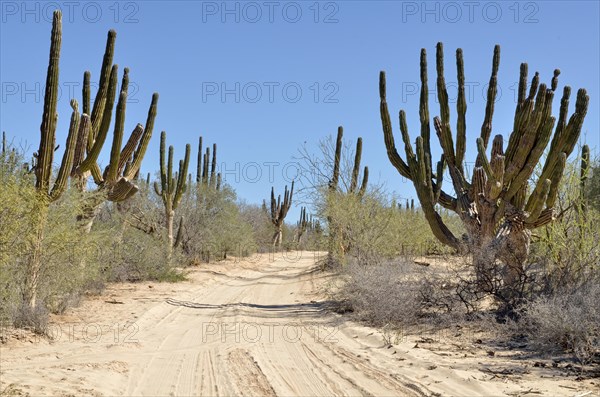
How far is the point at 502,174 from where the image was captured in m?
11.7

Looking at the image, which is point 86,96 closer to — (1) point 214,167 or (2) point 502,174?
(2) point 502,174

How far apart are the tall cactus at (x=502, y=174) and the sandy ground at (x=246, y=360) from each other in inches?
122

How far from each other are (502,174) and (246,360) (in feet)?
22.3

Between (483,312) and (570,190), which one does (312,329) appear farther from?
(570,190)

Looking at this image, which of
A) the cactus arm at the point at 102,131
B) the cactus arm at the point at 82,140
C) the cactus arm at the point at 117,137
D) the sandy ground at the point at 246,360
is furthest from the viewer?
the cactus arm at the point at 117,137

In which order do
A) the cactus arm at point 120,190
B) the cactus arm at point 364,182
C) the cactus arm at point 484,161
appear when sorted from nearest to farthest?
the cactus arm at point 484,161, the cactus arm at point 120,190, the cactus arm at point 364,182

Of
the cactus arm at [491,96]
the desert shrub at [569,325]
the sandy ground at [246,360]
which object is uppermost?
the cactus arm at [491,96]

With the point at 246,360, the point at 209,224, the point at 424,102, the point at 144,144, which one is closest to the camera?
the point at 246,360

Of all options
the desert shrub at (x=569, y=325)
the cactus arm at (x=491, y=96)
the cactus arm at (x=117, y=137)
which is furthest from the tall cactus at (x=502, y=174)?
the cactus arm at (x=117, y=137)

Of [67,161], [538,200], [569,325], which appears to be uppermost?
[67,161]

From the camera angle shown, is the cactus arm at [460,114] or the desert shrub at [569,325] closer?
the desert shrub at [569,325]

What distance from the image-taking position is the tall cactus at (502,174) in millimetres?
11344

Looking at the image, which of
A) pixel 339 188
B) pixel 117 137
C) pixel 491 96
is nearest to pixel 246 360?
pixel 117 137

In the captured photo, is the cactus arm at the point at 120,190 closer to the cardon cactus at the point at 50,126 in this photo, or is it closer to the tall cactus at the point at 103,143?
the tall cactus at the point at 103,143
